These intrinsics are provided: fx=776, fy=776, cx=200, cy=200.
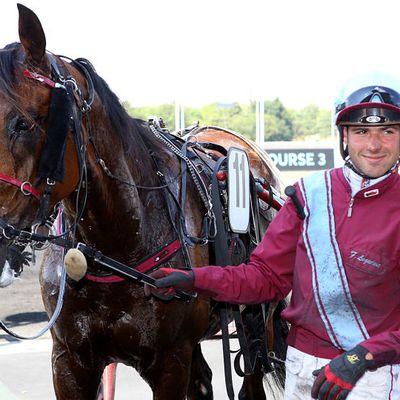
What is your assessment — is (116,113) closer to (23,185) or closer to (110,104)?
(110,104)

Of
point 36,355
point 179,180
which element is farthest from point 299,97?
point 179,180

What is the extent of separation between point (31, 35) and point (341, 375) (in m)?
1.57

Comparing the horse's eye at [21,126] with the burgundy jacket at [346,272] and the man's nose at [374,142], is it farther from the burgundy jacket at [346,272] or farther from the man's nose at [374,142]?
the man's nose at [374,142]

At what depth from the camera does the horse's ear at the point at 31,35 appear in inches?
105

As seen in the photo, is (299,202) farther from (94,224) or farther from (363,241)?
(94,224)


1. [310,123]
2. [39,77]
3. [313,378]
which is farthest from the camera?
[310,123]

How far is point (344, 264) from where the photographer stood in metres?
2.27

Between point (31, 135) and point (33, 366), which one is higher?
point (31, 135)

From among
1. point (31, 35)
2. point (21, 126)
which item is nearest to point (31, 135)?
point (21, 126)

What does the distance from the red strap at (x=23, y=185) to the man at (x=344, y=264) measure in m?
0.56

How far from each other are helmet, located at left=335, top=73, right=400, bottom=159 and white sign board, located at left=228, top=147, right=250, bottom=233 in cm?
140

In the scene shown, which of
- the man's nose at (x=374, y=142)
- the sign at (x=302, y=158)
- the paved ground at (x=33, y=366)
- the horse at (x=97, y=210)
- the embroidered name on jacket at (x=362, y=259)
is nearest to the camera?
the embroidered name on jacket at (x=362, y=259)

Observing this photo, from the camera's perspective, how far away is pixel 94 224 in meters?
3.10

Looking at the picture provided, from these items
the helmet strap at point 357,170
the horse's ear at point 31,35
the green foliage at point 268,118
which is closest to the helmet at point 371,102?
the helmet strap at point 357,170
